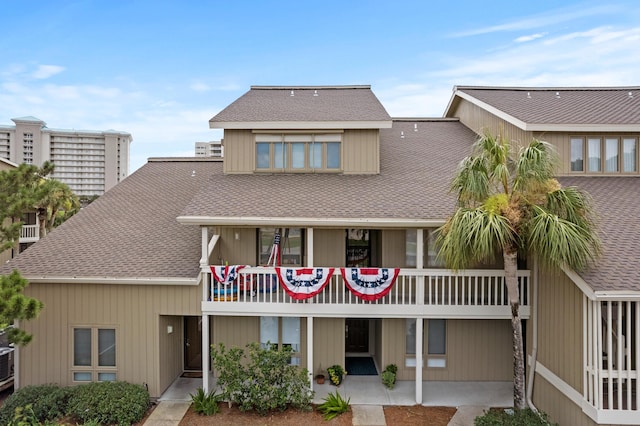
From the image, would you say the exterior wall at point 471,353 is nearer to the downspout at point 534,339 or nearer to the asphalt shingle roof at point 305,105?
the downspout at point 534,339

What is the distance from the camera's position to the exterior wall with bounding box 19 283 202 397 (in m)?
10.6

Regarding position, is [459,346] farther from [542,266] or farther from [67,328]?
[67,328]

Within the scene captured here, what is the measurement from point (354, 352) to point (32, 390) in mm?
9389

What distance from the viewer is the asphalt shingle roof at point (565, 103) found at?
40.8 feet

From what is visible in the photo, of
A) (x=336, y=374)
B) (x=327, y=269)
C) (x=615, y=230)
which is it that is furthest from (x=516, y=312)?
(x=336, y=374)

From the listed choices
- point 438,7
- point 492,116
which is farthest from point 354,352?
point 438,7

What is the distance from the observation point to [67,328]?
1068 centimetres

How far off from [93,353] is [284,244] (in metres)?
6.08

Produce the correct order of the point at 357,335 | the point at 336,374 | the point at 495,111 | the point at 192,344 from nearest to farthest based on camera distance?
the point at 336,374 → the point at 192,344 → the point at 357,335 → the point at 495,111

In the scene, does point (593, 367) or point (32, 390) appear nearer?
point (593, 367)

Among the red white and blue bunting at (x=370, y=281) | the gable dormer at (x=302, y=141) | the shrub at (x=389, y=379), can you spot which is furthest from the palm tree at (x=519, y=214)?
the gable dormer at (x=302, y=141)

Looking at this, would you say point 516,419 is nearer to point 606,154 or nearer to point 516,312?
point 516,312

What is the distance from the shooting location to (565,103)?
47.0 feet

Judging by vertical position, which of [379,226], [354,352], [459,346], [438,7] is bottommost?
[354,352]
